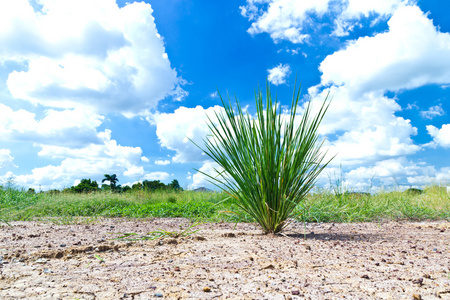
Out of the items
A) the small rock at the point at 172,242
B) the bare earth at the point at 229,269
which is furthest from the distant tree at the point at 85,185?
the small rock at the point at 172,242

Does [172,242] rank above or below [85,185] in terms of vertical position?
below

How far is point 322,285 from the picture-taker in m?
1.97

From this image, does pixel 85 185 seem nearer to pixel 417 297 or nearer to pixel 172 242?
pixel 172 242

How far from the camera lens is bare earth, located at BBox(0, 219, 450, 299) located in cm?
188

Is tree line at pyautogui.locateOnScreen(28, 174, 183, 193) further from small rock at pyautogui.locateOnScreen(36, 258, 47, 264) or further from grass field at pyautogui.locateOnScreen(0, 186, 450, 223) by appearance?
small rock at pyautogui.locateOnScreen(36, 258, 47, 264)

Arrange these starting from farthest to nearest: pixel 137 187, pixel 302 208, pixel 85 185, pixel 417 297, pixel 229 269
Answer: pixel 85 185 → pixel 137 187 → pixel 302 208 → pixel 229 269 → pixel 417 297

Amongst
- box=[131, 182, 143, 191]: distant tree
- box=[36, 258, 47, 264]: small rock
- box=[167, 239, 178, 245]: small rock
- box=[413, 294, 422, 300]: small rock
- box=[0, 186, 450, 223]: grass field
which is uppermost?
box=[131, 182, 143, 191]: distant tree

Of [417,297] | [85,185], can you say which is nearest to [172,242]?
[417,297]

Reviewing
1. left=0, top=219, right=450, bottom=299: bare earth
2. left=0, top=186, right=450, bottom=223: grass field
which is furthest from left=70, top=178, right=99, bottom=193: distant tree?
left=0, top=219, right=450, bottom=299: bare earth

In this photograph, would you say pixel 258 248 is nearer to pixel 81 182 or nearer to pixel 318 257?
pixel 318 257

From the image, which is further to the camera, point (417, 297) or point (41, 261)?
point (41, 261)

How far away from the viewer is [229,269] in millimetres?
2258

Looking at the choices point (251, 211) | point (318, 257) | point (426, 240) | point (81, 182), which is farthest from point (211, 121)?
point (81, 182)

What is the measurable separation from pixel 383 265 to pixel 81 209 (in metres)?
7.34
